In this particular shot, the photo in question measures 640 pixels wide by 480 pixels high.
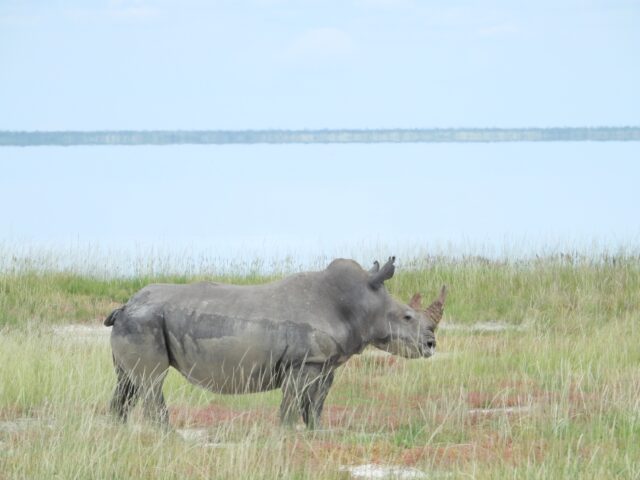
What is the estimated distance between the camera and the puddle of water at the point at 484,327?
55.5 ft

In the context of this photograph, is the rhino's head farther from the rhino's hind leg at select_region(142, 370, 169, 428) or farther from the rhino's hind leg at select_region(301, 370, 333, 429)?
the rhino's hind leg at select_region(142, 370, 169, 428)

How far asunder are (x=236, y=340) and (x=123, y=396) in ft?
3.59

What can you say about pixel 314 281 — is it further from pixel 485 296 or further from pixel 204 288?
pixel 485 296

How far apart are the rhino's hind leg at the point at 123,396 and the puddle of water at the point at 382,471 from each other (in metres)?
2.11

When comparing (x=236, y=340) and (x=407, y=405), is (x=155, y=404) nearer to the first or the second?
(x=236, y=340)

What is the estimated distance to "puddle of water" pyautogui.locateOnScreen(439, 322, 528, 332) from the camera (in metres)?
16.9

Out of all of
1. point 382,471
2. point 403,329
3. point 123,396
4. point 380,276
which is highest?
point 380,276

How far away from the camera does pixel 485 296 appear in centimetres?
1883

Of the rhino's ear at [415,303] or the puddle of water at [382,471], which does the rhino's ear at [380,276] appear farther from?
the puddle of water at [382,471]

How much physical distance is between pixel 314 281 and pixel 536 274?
10154 millimetres

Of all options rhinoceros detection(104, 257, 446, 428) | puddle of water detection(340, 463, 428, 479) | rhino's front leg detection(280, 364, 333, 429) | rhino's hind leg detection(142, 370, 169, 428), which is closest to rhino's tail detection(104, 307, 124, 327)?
rhinoceros detection(104, 257, 446, 428)

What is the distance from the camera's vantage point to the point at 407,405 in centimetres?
1171

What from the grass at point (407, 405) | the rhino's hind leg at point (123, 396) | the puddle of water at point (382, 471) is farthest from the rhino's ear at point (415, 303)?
the rhino's hind leg at point (123, 396)

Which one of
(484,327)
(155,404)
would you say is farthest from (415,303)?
(484,327)
